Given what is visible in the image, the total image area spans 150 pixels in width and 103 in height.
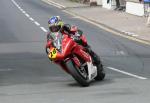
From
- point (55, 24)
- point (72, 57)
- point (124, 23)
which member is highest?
point (55, 24)

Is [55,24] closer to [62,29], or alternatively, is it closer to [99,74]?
[62,29]

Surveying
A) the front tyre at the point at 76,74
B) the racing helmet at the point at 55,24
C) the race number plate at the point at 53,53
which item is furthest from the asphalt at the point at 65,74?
the racing helmet at the point at 55,24

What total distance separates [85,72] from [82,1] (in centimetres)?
3851

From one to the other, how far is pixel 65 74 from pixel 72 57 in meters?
2.04

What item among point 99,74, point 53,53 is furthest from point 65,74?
point 53,53

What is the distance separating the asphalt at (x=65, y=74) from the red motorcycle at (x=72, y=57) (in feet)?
0.85

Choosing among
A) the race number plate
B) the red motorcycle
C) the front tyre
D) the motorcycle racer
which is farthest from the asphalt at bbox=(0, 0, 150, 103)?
the motorcycle racer

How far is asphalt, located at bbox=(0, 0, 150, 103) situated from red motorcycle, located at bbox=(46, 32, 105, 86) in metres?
0.26

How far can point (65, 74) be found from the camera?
13.2 metres

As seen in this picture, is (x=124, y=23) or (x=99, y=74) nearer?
(x=99, y=74)

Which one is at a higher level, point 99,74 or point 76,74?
point 76,74

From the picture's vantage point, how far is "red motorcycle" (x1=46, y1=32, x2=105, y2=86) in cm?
1107

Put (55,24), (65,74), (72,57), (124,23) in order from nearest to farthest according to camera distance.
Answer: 1. (72,57)
2. (55,24)
3. (65,74)
4. (124,23)

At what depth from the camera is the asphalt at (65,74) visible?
10023 mm
